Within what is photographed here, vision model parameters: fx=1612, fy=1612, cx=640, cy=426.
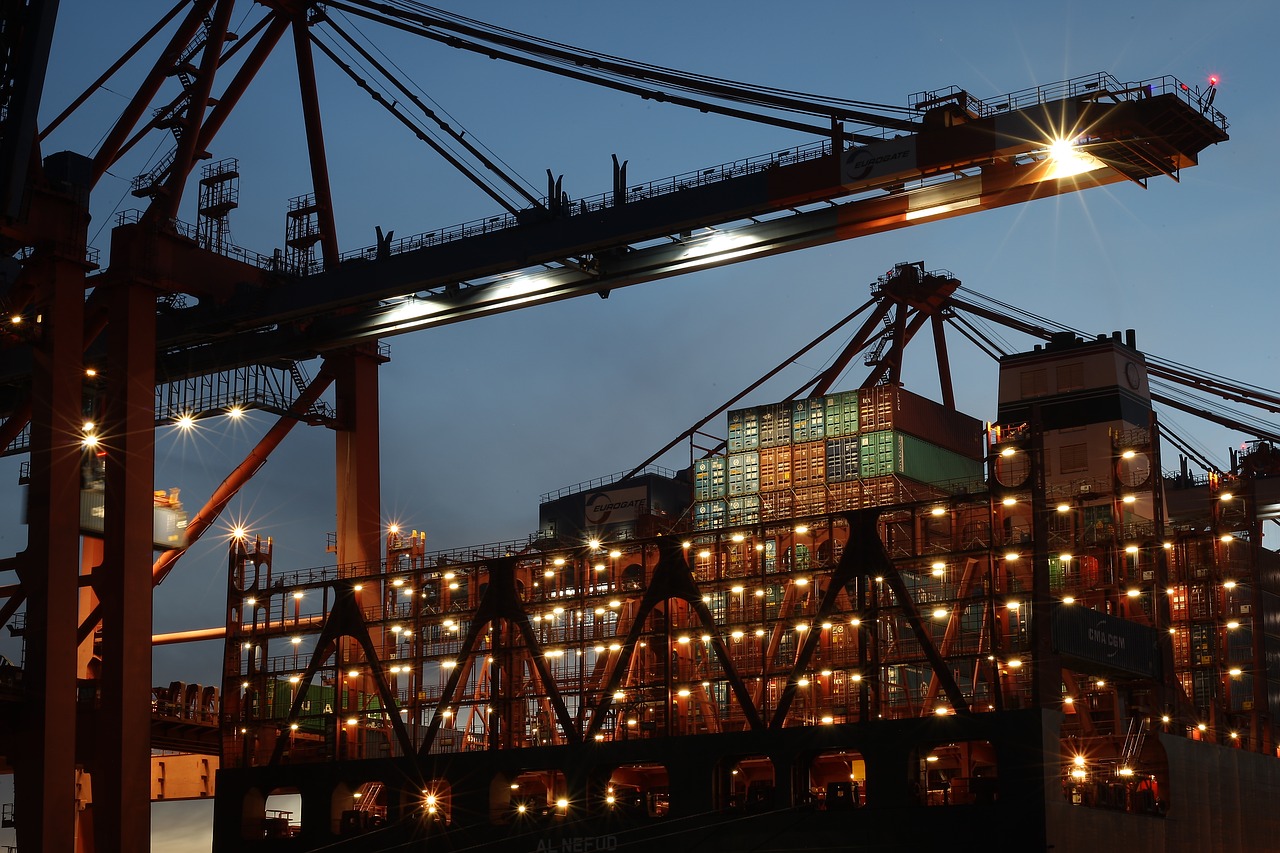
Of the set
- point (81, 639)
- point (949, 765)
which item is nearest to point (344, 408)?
point (81, 639)

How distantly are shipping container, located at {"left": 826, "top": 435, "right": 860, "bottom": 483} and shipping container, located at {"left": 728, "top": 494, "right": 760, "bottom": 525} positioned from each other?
2740 mm

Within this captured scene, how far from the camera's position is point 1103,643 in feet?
138

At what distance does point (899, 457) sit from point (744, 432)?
5.79m

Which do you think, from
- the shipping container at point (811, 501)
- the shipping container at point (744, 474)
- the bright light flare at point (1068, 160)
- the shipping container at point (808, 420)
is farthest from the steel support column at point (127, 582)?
the bright light flare at point (1068, 160)

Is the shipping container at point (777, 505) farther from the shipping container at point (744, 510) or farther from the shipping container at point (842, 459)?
the shipping container at point (842, 459)

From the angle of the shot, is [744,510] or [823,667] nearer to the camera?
[823,667]

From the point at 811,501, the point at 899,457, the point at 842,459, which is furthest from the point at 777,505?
the point at 899,457

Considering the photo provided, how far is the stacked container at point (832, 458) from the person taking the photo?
163 ft

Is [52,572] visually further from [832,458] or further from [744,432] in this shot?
[832,458]

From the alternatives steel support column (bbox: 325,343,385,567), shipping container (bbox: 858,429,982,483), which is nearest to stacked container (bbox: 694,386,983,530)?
shipping container (bbox: 858,429,982,483)

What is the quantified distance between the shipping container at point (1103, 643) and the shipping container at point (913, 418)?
961cm

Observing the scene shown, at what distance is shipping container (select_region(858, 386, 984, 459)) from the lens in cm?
4975

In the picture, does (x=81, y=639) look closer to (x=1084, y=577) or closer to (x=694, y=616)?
(x=694, y=616)

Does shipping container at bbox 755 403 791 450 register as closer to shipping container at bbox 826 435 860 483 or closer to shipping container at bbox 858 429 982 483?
shipping container at bbox 826 435 860 483
